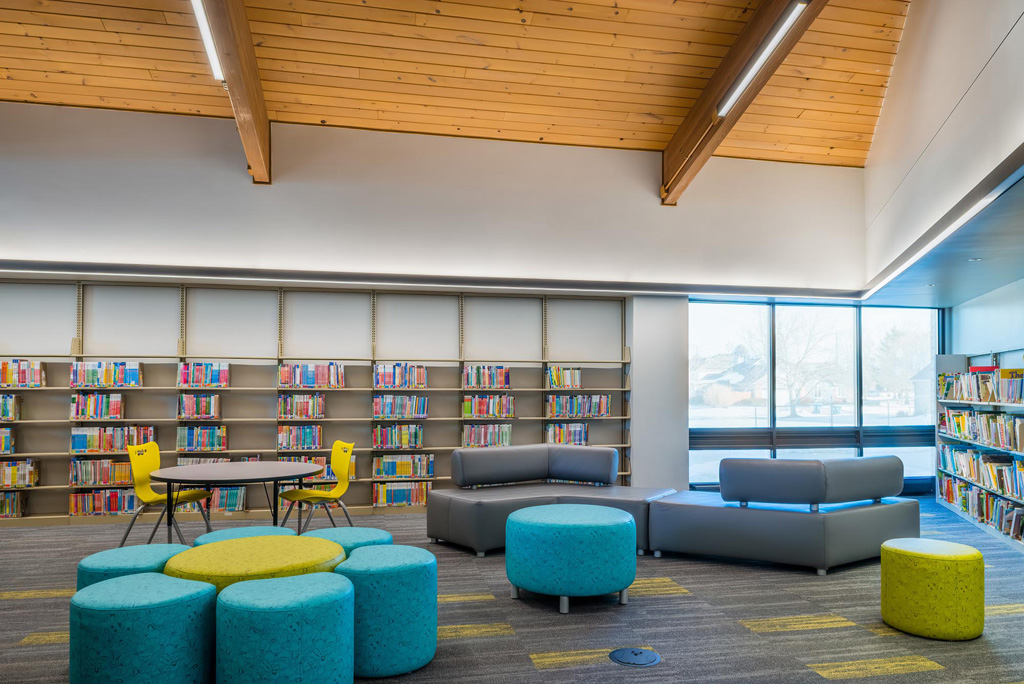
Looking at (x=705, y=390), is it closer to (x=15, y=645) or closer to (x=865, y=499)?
(x=865, y=499)

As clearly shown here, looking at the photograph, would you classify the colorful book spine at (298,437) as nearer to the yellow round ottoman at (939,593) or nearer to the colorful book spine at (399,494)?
the colorful book spine at (399,494)

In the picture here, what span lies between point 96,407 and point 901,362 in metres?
9.90

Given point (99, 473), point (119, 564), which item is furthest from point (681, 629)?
point (99, 473)

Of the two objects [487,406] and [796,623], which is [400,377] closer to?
[487,406]

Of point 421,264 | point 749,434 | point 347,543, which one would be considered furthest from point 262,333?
point 749,434

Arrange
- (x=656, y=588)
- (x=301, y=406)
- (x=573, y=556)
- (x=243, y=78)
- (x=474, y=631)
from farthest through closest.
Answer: (x=301, y=406)
(x=243, y=78)
(x=656, y=588)
(x=573, y=556)
(x=474, y=631)

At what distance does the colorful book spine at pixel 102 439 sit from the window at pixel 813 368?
7.75m

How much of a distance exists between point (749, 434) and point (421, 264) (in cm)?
479

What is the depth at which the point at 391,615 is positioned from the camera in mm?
3309

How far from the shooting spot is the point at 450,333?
8305 millimetres

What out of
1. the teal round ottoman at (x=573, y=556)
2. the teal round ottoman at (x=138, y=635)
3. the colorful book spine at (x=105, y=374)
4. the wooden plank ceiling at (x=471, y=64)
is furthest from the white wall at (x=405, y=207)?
the teal round ottoman at (x=138, y=635)

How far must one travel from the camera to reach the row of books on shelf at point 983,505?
6165mm

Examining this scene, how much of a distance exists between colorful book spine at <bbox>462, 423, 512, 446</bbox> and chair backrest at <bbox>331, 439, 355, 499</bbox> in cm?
189

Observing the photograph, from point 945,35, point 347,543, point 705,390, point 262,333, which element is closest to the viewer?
point 347,543
